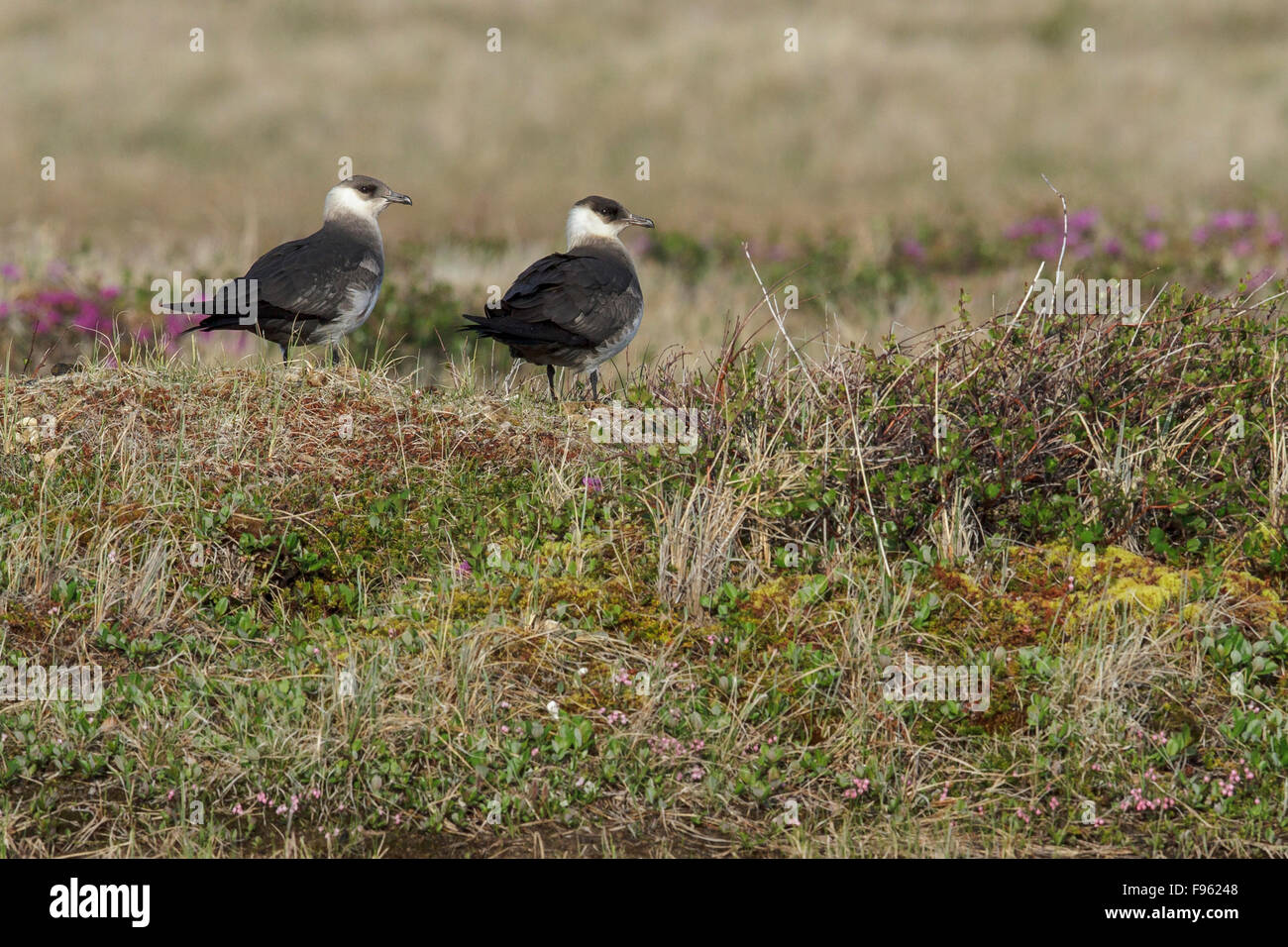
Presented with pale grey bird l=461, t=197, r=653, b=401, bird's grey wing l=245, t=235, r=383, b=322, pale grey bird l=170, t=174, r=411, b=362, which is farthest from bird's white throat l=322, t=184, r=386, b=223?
pale grey bird l=461, t=197, r=653, b=401

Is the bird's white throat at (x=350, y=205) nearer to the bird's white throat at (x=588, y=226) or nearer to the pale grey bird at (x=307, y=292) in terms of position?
the pale grey bird at (x=307, y=292)

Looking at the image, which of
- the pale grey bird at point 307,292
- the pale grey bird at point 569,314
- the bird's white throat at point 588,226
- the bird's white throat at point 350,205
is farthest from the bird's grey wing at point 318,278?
the bird's white throat at point 588,226

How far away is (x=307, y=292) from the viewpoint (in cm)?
841

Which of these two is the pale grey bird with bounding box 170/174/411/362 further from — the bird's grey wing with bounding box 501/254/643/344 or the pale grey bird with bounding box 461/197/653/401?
the bird's grey wing with bounding box 501/254/643/344

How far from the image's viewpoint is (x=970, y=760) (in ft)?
17.3

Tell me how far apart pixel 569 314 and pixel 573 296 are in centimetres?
14

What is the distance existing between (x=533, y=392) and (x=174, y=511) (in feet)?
9.20

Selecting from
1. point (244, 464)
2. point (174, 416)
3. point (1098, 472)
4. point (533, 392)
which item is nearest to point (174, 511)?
point (244, 464)

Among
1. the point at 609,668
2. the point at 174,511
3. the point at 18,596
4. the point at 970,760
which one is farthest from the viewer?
the point at 174,511

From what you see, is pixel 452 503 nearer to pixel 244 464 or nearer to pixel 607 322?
pixel 244 464

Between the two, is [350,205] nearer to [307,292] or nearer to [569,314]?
[307,292]

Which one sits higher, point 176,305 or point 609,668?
point 176,305

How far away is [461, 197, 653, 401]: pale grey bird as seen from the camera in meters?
8.31

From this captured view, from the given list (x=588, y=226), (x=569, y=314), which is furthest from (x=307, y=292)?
(x=588, y=226)
